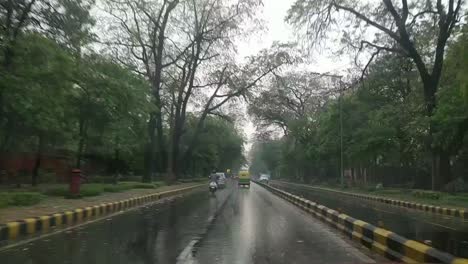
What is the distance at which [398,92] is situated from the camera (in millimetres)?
41688

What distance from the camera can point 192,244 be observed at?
11.4 meters

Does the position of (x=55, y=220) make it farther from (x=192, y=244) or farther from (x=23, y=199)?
(x=192, y=244)

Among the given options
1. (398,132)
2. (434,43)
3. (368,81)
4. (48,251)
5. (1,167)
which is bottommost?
(48,251)

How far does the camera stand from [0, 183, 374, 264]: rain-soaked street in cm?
952

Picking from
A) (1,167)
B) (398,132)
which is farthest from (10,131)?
(398,132)

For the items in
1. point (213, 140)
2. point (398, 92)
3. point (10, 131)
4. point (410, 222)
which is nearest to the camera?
point (410, 222)

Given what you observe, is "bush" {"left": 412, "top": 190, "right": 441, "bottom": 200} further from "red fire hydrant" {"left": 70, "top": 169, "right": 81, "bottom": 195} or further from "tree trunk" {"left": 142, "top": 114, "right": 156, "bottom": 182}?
"tree trunk" {"left": 142, "top": 114, "right": 156, "bottom": 182}

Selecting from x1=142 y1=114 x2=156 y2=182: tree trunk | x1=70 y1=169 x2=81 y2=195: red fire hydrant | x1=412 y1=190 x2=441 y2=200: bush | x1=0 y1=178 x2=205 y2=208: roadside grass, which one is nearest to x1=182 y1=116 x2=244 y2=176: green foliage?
x1=142 y1=114 x2=156 y2=182: tree trunk

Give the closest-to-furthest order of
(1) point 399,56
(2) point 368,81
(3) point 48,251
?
(3) point 48,251 → (1) point 399,56 → (2) point 368,81

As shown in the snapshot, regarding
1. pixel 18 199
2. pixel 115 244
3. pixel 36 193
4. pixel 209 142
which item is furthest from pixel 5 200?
pixel 209 142

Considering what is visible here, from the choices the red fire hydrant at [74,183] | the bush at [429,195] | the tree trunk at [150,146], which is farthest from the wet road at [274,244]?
the tree trunk at [150,146]

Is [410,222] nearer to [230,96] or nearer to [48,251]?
[48,251]

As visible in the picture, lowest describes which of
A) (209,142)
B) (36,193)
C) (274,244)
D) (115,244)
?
(115,244)

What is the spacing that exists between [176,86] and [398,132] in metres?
21.7
